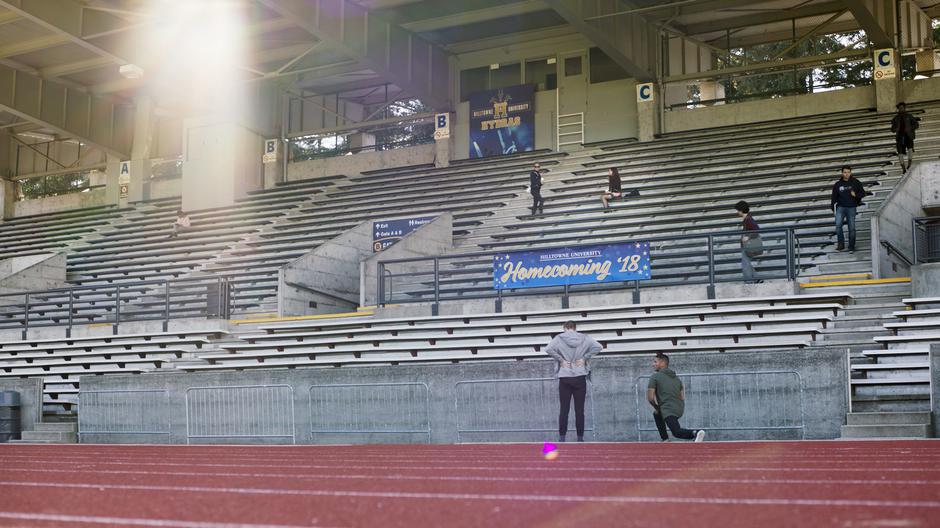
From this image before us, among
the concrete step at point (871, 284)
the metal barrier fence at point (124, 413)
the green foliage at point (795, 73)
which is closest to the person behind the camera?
the metal barrier fence at point (124, 413)

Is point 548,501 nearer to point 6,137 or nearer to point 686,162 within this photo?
point 686,162

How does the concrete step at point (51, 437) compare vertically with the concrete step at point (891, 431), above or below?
below

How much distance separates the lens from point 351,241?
26.6 meters

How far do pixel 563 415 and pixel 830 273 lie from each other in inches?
318

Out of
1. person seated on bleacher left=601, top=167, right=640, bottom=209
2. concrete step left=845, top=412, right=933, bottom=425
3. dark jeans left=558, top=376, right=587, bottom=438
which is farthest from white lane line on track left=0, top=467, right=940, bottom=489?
person seated on bleacher left=601, top=167, right=640, bottom=209

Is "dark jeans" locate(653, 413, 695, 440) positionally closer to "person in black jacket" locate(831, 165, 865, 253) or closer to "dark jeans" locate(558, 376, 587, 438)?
"dark jeans" locate(558, 376, 587, 438)

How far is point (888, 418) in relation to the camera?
1373 centimetres

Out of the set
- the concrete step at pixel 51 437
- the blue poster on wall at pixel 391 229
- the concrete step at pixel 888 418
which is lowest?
the concrete step at pixel 51 437

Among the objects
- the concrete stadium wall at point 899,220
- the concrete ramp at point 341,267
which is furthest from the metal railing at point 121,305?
the concrete stadium wall at point 899,220

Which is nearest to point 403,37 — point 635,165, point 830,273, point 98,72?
point 635,165

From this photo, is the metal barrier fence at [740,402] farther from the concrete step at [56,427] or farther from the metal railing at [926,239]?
the concrete step at [56,427]

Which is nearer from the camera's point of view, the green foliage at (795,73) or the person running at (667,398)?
the person running at (667,398)

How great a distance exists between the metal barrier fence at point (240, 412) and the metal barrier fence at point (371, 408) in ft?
1.60

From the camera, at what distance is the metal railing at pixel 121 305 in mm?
24511
